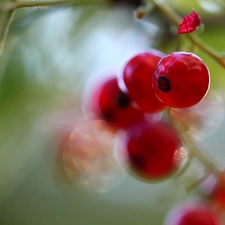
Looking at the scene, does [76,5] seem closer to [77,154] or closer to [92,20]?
[92,20]

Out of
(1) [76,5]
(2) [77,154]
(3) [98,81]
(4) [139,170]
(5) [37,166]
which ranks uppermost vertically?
(1) [76,5]

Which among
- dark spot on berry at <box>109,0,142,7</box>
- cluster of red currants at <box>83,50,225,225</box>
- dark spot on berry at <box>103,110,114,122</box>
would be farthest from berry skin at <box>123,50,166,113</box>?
dark spot on berry at <box>109,0,142,7</box>

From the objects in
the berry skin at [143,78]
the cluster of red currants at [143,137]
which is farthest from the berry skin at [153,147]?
the berry skin at [143,78]

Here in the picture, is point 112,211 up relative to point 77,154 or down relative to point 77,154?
down

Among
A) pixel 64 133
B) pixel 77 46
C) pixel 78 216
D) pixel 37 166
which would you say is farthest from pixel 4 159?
pixel 78 216

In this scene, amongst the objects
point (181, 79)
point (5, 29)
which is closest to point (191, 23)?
point (181, 79)

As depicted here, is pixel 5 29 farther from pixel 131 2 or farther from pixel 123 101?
pixel 131 2

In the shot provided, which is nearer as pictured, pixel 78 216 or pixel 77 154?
→ pixel 77 154
